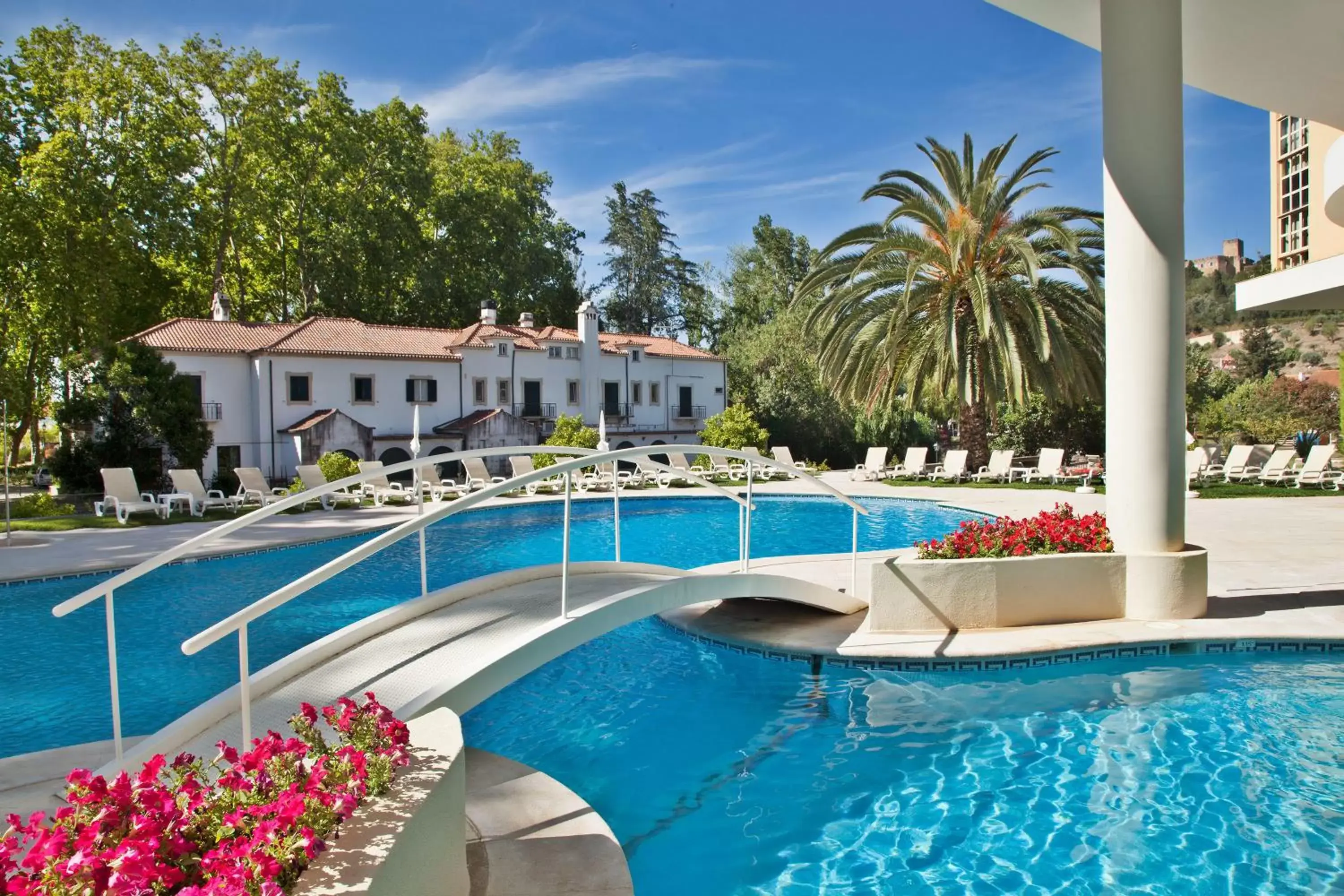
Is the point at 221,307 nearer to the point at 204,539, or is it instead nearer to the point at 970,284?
the point at 970,284

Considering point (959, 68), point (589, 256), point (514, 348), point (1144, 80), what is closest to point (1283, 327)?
point (959, 68)

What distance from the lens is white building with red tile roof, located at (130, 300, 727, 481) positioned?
97.2 feet

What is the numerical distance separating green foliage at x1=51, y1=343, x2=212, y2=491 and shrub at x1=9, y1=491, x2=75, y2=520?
159 centimetres

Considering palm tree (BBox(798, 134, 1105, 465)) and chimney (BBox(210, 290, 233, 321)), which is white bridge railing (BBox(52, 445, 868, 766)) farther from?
chimney (BBox(210, 290, 233, 321))

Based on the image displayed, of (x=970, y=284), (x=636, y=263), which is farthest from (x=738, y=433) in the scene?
(x=636, y=263)

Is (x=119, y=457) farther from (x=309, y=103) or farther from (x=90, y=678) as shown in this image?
(x=309, y=103)

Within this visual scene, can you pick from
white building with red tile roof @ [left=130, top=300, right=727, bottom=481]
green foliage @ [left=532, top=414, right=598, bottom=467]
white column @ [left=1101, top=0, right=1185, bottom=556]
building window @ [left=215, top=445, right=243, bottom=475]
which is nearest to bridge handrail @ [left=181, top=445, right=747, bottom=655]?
white column @ [left=1101, top=0, right=1185, bottom=556]

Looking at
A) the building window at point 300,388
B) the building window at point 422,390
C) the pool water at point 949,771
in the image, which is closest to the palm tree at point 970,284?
the pool water at point 949,771

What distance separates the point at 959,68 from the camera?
1594 inches

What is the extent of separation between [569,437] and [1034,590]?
2044 centimetres

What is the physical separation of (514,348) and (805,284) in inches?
646

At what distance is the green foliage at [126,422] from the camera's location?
22.5 metres

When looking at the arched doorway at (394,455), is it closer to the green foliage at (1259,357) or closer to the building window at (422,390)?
the building window at (422,390)

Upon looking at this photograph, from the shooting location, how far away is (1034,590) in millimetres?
7934
